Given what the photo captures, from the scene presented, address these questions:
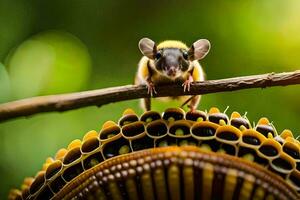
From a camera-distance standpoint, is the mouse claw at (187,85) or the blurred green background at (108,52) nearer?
the mouse claw at (187,85)

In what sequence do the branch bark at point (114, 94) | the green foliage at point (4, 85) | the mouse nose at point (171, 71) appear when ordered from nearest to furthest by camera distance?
1. the branch bark at point (114, 94)
2. the mouse nose at point (171, 71)
3. the green foliage at point (4, 85)

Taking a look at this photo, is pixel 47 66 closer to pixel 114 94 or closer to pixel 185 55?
pixel 185 55

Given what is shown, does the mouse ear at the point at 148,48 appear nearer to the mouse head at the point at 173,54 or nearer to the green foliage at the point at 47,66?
the mouse head at the point at 173,54

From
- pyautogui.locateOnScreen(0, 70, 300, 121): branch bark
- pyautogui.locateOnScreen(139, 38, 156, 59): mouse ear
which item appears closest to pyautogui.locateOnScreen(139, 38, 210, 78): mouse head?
pyautogui.locateOnScreen(139, 38, 156, 59): mouse ear

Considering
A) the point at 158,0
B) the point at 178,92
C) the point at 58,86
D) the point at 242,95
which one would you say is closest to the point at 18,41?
the point at 58,86

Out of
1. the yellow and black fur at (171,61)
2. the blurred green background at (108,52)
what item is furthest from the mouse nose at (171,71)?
the blurred green background at (108,52)

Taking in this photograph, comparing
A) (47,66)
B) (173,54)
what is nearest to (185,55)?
(173,54)

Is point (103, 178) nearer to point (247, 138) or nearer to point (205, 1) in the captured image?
point (247, 138)
